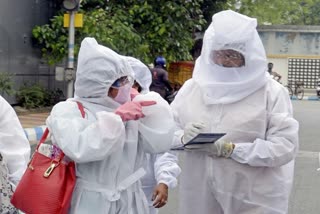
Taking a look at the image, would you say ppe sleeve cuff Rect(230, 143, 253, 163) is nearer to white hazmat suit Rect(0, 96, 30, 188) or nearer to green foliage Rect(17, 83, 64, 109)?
white hazmat suit Rect(0, 96, 30, 188)

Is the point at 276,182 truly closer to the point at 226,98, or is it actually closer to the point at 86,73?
Answer: the point at 226,98

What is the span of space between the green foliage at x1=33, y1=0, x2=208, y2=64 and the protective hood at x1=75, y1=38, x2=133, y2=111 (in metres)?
11.9

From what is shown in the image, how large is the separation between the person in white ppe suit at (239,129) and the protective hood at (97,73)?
0.52 m

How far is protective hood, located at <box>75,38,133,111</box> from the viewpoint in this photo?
3248 mm

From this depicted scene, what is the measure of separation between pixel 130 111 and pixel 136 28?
47.7ft

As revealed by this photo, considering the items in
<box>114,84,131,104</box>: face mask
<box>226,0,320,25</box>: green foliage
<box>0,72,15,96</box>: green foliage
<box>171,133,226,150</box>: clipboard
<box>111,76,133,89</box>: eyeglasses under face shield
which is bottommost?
<box>0,72,15,96</box>: green foliage

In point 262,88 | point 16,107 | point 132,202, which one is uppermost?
point 262,88

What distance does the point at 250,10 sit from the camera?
1043 inches

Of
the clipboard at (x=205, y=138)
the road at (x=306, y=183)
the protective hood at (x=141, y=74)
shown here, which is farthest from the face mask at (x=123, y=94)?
the road at (x=306, y=183)

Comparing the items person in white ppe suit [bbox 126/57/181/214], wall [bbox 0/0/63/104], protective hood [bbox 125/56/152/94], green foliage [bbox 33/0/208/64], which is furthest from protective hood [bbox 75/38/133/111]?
wall [bbox 0/0/63/104]

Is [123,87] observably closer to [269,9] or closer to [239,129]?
[239,129]

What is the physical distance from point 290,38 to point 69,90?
23586mm

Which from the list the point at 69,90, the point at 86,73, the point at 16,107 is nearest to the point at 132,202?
the point at 86,73

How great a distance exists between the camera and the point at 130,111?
320 centimetres
